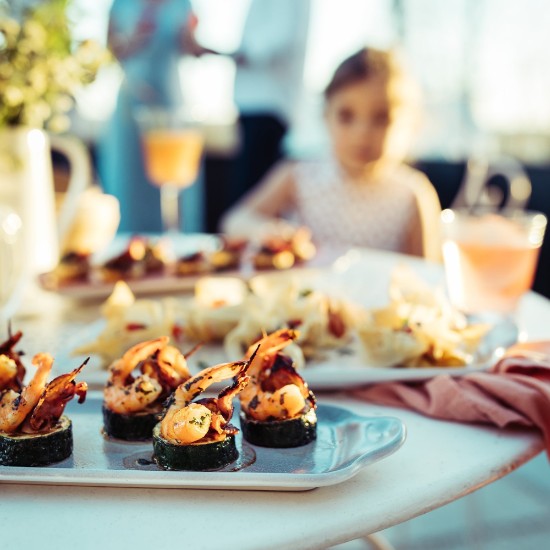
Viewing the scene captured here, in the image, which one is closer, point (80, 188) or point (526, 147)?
point (80, 188)

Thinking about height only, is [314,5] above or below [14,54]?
above

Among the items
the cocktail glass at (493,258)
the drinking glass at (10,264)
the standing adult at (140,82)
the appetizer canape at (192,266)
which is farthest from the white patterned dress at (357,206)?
the drinking glass at (10,264)

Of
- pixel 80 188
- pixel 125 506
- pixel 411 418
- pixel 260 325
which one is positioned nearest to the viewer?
pixel 125 506

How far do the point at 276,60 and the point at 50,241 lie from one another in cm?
241

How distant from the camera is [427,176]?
4512mm

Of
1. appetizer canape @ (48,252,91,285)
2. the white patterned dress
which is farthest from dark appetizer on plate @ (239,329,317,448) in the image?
the white patterned dress

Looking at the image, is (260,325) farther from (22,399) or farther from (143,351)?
(22,399)

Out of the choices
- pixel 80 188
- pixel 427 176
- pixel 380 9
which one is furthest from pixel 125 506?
pixel 380 9

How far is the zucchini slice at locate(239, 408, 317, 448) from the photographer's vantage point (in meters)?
0.73

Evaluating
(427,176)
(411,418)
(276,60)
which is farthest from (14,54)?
(427,176)

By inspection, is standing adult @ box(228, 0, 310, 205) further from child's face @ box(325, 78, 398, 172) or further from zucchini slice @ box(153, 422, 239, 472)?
zucchini slice @ box(153, 422, 239, 472)

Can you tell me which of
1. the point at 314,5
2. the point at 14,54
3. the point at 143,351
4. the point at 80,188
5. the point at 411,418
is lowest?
the point at 411,418

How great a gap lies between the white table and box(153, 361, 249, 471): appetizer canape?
30 millimetres

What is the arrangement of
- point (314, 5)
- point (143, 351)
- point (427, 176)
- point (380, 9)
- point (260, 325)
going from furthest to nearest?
point (380, 9)
point (427, 176)
point (314, 5)
point (260, 325)
point (143, 351)
